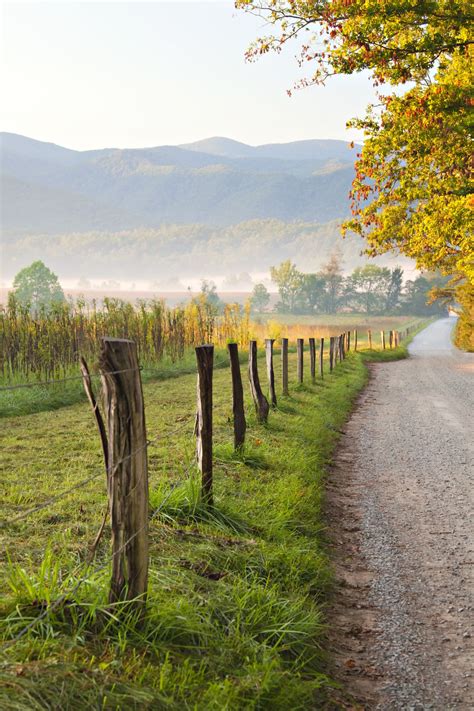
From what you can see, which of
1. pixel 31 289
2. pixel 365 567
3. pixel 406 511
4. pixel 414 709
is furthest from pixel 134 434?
pixel 31 289

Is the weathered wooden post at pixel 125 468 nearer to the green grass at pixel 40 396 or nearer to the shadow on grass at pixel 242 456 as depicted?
the shadow on grass at pixel 242 456

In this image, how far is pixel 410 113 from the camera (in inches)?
750

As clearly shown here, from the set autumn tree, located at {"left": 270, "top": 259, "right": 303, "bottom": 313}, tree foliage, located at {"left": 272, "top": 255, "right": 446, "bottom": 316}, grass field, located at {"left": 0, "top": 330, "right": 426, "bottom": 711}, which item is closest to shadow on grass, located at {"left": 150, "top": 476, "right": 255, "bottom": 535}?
grass field, located at {"left": 0, "top": 330, "right": 426, "bottom": 711}

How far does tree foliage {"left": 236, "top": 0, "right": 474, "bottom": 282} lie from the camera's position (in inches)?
653

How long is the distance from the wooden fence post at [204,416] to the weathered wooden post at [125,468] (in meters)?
2.57

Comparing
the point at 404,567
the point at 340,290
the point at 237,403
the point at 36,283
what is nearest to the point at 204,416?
the point at 404,567

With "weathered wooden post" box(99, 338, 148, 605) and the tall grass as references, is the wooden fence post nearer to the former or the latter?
"weathered wooden post" box(99, 338, 148, 605)

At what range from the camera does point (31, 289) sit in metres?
92.1

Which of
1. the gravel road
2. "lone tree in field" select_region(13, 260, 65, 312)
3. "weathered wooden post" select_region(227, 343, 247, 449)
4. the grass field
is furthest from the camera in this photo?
"lone tree in field" select_region(13, 260, 65, 312)

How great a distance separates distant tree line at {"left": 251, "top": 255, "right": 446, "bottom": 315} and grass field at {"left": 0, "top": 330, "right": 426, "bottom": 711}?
152140mm

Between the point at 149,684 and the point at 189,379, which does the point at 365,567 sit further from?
the point at 189,379

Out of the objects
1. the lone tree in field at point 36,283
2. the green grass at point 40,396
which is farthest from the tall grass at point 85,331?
the lone tree in field at point 36,283

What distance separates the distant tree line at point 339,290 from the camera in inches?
6348

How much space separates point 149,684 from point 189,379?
55.8 feet
